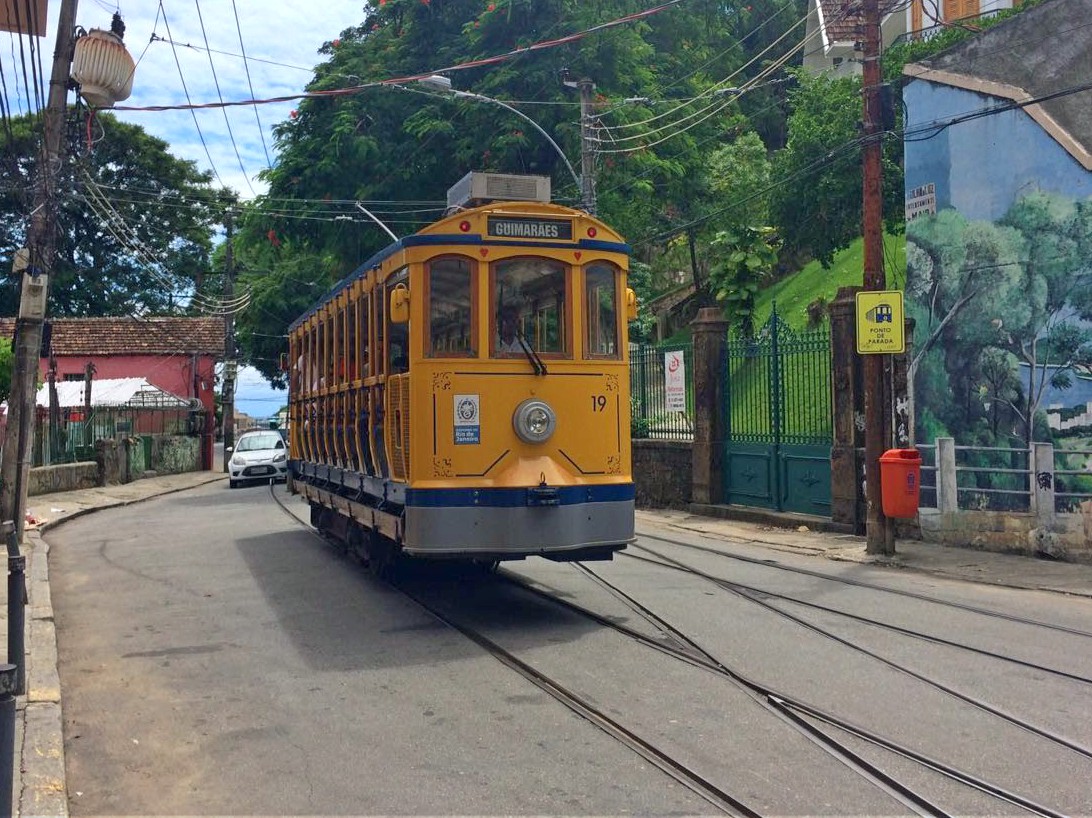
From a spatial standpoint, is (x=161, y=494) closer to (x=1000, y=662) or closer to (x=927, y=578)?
(x=927, y=578)

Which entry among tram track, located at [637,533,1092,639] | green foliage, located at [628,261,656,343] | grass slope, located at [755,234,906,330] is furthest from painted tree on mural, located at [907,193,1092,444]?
grass slope, located at [755,234,906,330]

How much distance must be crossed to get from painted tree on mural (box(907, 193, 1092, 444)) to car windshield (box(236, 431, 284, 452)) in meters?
20.1

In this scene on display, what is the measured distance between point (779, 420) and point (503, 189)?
9.04 meters

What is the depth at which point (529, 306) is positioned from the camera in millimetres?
9570

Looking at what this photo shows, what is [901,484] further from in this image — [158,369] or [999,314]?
[158,369]

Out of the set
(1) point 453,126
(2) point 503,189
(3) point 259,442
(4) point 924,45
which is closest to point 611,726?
(2) point 503,189

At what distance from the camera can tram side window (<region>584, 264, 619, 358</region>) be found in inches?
382

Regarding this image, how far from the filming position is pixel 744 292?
2623 cm

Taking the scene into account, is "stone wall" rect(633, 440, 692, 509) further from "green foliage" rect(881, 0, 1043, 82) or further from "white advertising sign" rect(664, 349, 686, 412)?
"green foliage" rect(881, 0, 1043, 82)

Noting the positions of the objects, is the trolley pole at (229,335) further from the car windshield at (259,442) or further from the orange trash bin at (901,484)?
the orange trash bin at (901,484)

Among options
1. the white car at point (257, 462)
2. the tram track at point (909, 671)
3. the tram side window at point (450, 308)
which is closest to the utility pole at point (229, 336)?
the white car at point (257, 462)

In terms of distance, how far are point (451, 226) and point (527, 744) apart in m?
4.96

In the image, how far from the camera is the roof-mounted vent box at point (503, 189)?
9859mm

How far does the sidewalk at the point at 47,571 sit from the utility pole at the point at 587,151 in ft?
21.1
